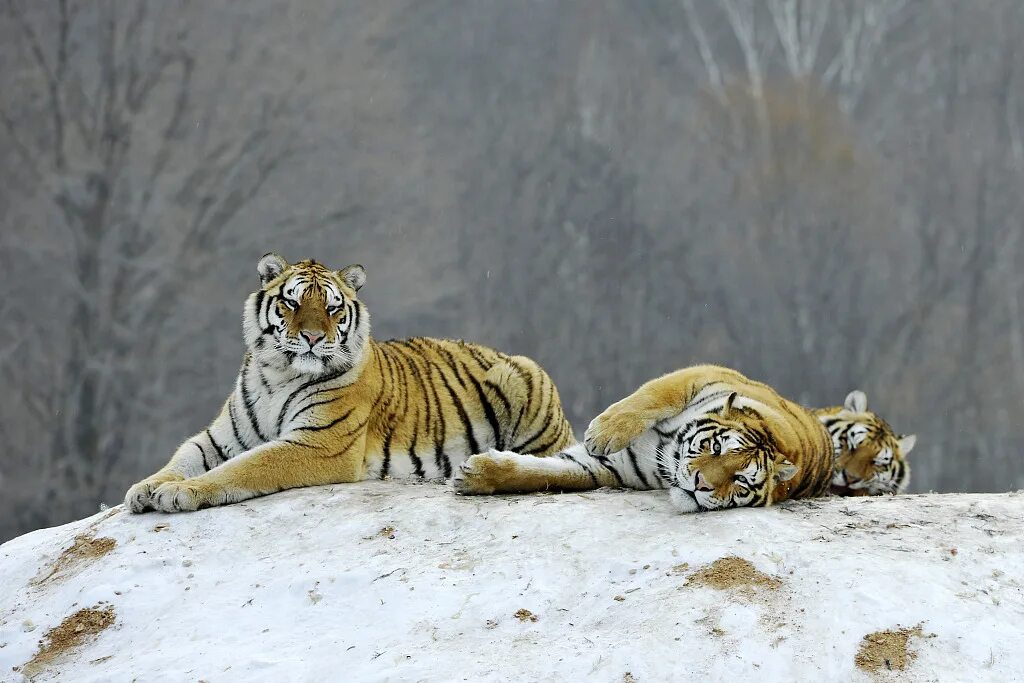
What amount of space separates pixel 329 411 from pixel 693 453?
1.35 m

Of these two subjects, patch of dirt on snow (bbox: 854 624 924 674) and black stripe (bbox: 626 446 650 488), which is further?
black stripe (bbox: 626 446 650 488)

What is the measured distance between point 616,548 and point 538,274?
8.56m

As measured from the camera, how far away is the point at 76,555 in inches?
145

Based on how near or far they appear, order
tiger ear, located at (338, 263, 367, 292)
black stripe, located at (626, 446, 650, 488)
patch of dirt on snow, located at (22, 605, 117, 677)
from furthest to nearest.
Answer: tiger ear, located at (338, 263, 367, 292)
black stripe, located at (626, 446, 650, 488)
patch of dirt on snow, located at (22, 605, 117, 677)

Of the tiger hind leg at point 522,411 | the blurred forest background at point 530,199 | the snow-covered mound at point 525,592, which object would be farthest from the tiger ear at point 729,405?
the blurred forest background at point 530,199

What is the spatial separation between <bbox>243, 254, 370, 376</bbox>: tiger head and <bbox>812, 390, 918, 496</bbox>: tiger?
6.72ft

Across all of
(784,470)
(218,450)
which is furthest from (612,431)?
(218,450)

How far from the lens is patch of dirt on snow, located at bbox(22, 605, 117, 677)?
10.3 feet

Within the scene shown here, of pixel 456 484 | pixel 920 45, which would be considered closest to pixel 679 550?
pixel 456 484

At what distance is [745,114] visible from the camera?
12.6 m

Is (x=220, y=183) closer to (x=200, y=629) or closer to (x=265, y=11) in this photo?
(x=265, y=11)

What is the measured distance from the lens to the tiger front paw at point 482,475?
12.4 ft

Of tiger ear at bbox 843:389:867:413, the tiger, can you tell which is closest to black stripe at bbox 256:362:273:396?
the tiger

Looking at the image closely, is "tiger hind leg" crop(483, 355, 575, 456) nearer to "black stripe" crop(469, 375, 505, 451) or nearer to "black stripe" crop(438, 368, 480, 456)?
"black stripe" crop(469, 375, 505, 451)
